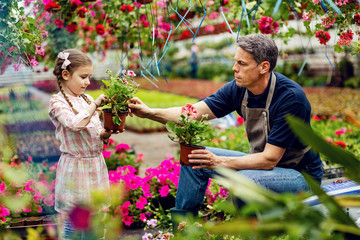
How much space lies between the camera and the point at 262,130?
94.2 inches

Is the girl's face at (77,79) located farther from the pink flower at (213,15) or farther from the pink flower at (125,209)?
the pink flower at (213,15)

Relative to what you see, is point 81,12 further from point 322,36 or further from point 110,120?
point 322,36

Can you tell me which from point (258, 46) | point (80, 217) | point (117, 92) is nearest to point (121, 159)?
point (117, 92)

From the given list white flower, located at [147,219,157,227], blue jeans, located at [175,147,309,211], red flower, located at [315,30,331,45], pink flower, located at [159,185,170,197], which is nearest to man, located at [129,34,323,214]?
blue jeans, located at [175,147,309,211]

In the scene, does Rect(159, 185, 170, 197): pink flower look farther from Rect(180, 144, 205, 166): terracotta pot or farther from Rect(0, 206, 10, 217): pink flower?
Rect(0, 206, 10, 217): pink flower

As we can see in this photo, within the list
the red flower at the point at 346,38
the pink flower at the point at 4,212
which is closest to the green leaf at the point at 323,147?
the red flower at the point at 346,38

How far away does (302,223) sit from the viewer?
768mm

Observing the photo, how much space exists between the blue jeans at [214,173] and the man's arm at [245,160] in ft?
0.12

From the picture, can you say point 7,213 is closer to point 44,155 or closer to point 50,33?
point 44,155

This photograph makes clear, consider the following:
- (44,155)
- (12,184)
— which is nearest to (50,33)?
(44,155)

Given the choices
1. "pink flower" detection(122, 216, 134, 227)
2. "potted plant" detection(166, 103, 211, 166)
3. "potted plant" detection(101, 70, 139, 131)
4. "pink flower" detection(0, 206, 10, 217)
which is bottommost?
"pink flower" detection(122, 216, 134, 227)

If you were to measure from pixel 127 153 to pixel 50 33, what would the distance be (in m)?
1.54

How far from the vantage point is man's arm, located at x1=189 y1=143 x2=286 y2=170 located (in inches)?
87.0

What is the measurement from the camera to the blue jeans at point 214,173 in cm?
219
